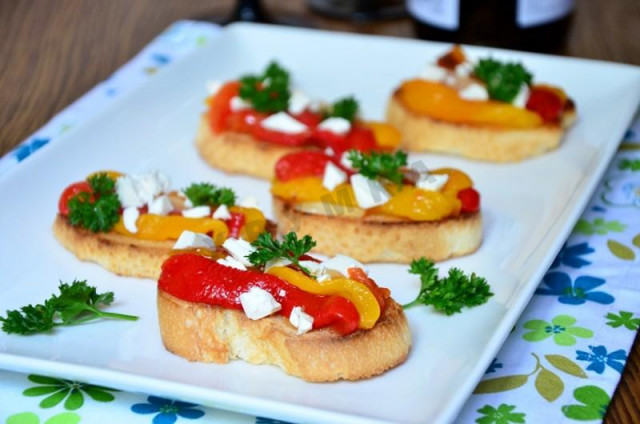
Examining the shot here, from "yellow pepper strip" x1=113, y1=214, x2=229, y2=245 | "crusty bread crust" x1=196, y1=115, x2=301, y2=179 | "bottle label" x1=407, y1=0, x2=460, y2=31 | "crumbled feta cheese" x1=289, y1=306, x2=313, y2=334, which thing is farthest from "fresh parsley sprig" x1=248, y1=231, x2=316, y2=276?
"bottle label" x1=407, y1=0, x2=460, y2=31

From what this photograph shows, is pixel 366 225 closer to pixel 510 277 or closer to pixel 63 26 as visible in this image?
pixel 510 277

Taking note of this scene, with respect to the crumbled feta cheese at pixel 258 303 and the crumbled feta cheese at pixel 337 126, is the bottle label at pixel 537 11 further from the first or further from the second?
the crumbled feta cheese at pixel 258 303

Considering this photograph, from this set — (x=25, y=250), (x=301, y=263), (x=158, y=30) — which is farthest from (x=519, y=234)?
(x=158, y=30)

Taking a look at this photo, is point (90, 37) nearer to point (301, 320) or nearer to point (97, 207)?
point (97, 207)

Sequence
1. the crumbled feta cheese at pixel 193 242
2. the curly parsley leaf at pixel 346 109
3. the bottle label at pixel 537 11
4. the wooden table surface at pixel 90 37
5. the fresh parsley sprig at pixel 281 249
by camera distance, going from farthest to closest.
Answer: the wooden table surface at pixel 90 37 → the bottle label at pixel 537 11 → the curly parsley leaf at pixel 346 109 → the crumbled feta cheese at pixel 193 242 → the fresh parsley sprig at pixel 281 249

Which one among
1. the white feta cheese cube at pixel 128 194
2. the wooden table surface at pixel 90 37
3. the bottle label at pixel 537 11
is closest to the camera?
the white feta cheese cube at pixel 128 194

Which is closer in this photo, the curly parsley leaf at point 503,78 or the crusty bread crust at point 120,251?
the crusty bread crust at point 120,251

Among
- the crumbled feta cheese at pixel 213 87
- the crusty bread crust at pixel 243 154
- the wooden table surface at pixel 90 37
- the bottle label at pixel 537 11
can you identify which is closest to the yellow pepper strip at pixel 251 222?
the crusty bread crust at pixel 243 154
